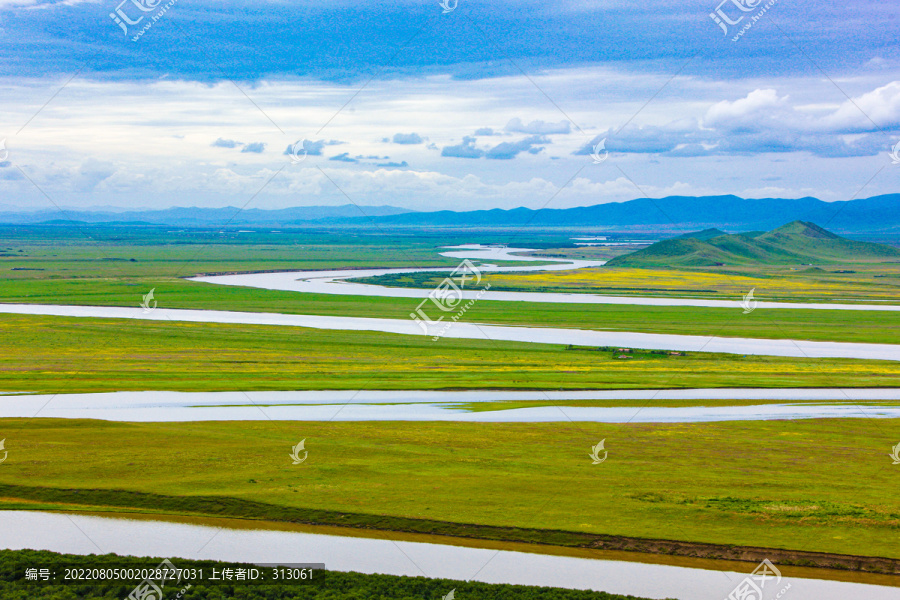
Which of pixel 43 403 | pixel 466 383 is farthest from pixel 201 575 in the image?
pixel 466 383

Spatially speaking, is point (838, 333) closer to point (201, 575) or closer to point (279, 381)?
point (279, 381)

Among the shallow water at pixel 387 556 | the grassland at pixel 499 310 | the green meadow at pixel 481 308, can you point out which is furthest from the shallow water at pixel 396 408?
the grassland at pixel 499 310

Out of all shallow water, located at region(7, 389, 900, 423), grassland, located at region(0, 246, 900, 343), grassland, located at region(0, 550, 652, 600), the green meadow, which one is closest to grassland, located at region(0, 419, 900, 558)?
shallow water, located at region(7, 389, 900, 423)

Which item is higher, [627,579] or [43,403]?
[43,403]

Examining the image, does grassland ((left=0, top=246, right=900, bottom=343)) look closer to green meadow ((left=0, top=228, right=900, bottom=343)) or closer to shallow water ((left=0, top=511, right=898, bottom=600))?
green meadow ((left=0, top=228, right=900, bottom=343))

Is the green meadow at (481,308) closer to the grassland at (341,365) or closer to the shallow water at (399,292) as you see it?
the shallow water at (399,292)

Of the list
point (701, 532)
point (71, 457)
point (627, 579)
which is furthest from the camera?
point (71, 457)

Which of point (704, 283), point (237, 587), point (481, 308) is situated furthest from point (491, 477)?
Answer: point (704, 283)
